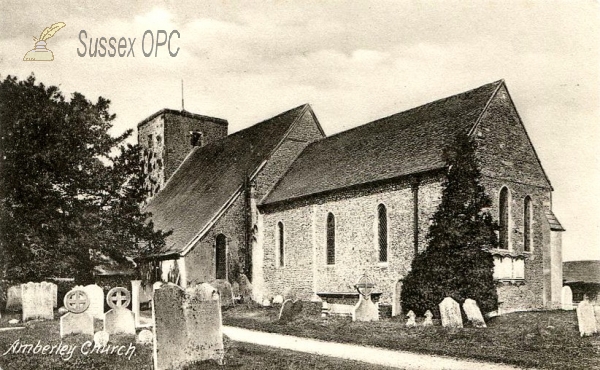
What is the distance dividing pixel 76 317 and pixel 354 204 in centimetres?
1111

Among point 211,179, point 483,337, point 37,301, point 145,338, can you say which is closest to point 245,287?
point 211,179

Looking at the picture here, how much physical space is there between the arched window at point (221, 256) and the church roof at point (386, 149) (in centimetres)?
259

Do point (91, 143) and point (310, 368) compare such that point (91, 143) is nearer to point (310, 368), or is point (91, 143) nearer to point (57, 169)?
point (57, 169)

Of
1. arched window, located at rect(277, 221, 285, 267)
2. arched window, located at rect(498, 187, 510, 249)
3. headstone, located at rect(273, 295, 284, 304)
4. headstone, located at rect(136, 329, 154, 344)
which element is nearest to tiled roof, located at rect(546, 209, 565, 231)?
arched window, located at rect(498, 187, 510, 249)

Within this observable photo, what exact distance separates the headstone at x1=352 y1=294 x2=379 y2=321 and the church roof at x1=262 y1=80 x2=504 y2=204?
4.78m

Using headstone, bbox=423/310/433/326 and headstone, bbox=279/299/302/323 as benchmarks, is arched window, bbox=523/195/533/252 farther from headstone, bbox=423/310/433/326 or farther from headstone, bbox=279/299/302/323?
headstone, bbox=279/299/302/323

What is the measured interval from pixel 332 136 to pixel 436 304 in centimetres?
1264

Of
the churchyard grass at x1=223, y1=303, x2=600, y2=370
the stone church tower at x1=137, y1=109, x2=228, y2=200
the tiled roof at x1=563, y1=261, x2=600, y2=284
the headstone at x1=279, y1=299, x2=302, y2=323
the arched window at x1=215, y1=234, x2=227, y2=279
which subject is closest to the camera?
the churchyard grass at x1=223, y1=303, x2=600, y2=370

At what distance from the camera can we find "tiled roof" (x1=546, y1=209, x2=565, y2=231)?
21.4 m

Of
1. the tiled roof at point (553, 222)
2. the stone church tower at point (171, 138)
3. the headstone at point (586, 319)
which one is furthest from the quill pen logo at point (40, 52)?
the stone church tower at point (171, 138)

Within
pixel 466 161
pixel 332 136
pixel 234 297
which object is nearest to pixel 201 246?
pixel 234 297

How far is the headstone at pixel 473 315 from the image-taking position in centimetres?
1502

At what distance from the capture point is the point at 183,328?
10328 mm

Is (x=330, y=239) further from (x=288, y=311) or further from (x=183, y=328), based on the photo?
(x=183, y=328)
